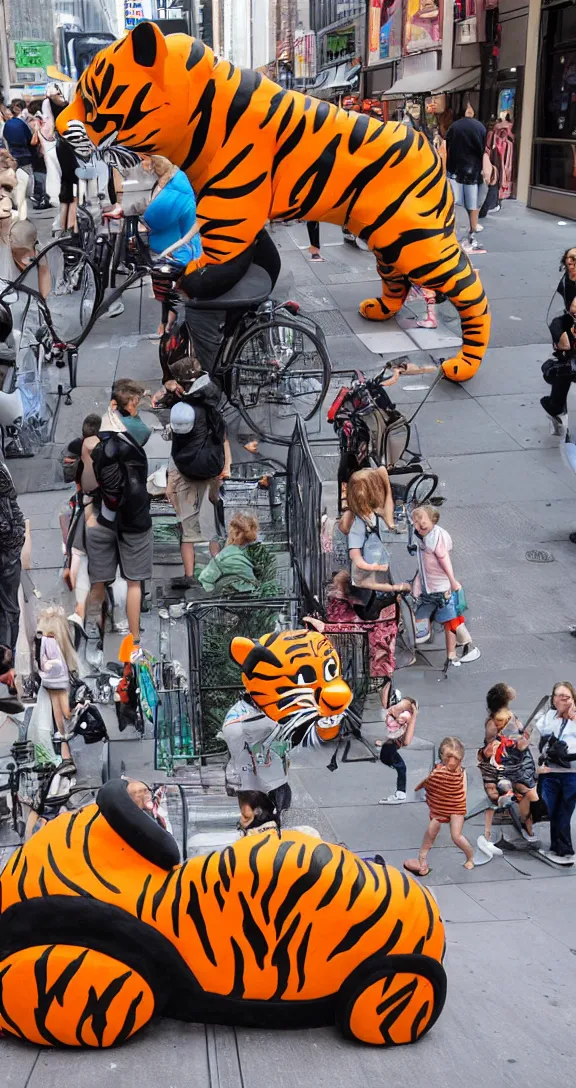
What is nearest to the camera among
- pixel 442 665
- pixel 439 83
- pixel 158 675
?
pixel 158 675

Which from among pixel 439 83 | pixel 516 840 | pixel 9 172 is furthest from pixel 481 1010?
pixel 439 83

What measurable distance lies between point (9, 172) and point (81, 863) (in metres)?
12.1

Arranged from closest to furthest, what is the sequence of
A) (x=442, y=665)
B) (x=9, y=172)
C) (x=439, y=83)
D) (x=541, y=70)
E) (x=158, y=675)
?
(x=158, y=675)
(x=442, y=665)
(x=9, y=172)
(x=541, y=70)
(x=439, y=83)

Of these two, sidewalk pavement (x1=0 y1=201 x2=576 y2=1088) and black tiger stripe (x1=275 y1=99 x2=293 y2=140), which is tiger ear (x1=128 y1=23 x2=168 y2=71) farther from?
sidewalk pavement (x1=0 y1=201 x2=576 y2=1088)

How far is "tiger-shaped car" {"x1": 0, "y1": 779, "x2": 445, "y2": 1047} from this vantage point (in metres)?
4.41

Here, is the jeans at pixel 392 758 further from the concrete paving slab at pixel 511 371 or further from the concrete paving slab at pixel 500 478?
the concrete paving slab at pixel 511 371

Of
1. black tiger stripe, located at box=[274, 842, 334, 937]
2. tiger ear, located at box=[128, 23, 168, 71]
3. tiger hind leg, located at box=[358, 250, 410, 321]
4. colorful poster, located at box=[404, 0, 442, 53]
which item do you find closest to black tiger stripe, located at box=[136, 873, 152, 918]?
black tiger stripe, located at box=[274, 842, 334, 937]

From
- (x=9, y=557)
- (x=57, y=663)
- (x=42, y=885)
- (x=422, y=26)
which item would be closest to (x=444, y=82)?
(x=422, y=26)

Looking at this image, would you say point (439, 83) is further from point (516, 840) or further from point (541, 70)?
point (516, 840)

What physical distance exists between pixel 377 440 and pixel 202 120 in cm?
313

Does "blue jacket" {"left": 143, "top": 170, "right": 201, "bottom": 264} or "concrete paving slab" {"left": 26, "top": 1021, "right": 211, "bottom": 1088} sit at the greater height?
"blue jacket" {"left": 143, "top": 170, "right": 201, "bottom": 264}

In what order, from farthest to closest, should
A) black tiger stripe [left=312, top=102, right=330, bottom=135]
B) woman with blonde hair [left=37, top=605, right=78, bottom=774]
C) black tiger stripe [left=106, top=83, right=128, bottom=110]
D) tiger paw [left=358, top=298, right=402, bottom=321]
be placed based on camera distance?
tiger paw [left=358, top=298, right=402, bottom=321] < black tiger stripe [left=312, top=102, right=330, bottom=135] < black tiger stripe [left=106, top=83, right=128, bottom=110] < woman with blonde hair [left=37, top=605, right=78, bottom=774]

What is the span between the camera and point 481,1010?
15.8 ft

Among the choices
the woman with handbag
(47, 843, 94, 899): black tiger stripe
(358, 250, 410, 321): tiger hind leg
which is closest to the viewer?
(47, 843, 94, 899): black tiger stripe
